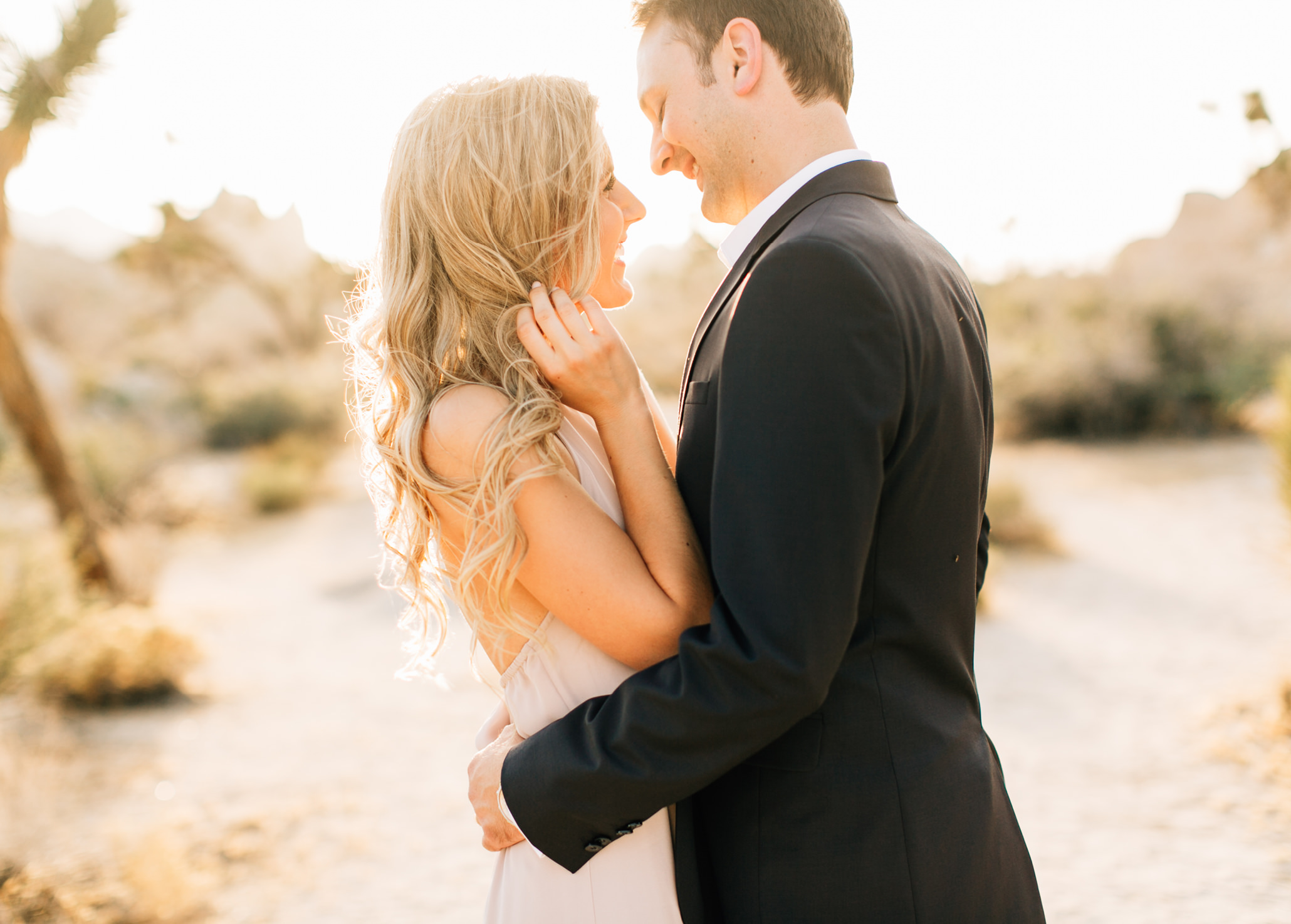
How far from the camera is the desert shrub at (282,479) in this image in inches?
538

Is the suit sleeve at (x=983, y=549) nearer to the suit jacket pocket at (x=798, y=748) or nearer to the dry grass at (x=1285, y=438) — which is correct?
the suit jacket pocket at (x=798, y=748)

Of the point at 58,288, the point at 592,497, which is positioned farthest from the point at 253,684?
the point at 58,288

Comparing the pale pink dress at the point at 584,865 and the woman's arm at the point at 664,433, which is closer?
the pale pink dress at the point at 584,865

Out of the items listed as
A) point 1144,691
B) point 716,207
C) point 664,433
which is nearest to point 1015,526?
point 1144,691

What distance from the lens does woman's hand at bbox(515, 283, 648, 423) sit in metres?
1.40

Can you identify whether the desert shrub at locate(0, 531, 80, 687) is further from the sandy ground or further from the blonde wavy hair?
the blonde wavy hair

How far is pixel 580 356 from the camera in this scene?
139cm

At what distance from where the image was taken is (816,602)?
1087 millimetres

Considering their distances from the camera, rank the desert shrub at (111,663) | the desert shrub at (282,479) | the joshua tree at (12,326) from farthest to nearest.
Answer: the desert shrub at (282,479)
the joshua tree at (12,326)
the desert shrub at (111,663)

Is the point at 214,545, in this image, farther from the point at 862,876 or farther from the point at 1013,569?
the point at 862,876

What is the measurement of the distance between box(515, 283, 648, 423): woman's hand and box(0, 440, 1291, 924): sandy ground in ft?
4.30

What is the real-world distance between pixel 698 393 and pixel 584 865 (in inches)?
31.9

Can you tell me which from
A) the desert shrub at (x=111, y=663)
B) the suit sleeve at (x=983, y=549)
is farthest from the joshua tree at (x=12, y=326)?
the suit sleeve at (x=983, y=549)

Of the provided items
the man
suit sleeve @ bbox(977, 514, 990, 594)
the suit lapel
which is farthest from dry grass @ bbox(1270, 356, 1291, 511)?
the suit lapel
